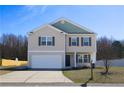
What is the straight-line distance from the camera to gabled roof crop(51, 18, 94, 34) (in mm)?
42219

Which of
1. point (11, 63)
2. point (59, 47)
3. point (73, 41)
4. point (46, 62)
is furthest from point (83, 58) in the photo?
point (11, 63)

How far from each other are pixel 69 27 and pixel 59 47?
3.90 meters

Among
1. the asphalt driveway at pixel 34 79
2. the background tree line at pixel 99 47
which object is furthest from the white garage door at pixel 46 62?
the background tree line at pixel 99 47

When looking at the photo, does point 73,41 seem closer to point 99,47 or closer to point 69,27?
point 69,27

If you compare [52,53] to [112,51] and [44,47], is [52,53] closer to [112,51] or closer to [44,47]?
[44,47]

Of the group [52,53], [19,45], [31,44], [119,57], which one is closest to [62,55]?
[52,53]

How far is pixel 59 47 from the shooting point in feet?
134

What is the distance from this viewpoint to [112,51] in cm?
5728

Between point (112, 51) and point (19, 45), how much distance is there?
16.4m

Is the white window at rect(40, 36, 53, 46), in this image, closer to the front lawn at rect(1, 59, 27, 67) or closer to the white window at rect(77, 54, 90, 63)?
the white window at rect(77, 54, 90, 63)

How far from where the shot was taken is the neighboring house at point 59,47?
40.4m
